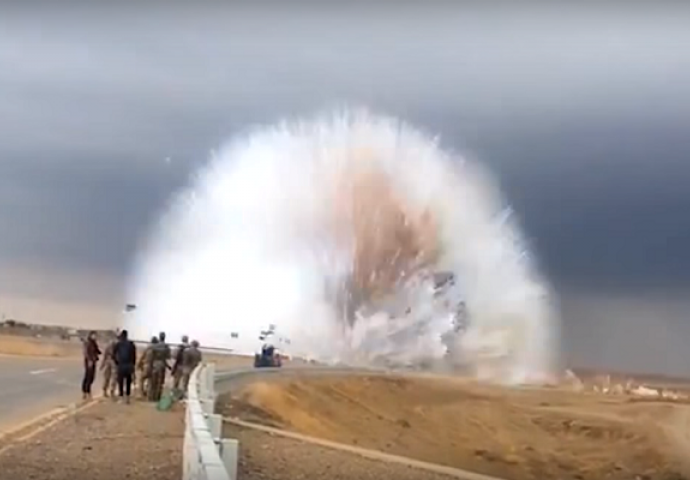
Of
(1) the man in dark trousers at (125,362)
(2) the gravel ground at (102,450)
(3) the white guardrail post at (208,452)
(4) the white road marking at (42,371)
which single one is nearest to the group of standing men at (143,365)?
(1) the man in dark trousers at (125,362)

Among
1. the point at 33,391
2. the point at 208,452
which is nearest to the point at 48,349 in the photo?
the point at 33,391

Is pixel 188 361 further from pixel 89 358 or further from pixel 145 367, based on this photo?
pixel 89 358

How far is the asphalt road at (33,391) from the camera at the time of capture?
24978mm

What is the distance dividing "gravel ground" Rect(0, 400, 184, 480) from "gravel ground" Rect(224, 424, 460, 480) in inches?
41.3

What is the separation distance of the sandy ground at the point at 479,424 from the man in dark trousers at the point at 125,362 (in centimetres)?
215

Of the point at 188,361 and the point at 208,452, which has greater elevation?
the point at 188,361

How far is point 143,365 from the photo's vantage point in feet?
92.2

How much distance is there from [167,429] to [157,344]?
7.19 meters

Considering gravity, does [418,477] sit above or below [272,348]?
below

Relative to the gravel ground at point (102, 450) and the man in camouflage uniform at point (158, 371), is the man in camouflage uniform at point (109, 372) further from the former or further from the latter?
the gravel ground at point (102, 450)

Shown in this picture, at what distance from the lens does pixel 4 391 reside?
31516 millimetres

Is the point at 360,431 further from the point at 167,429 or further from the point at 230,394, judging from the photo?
the point at 167,429

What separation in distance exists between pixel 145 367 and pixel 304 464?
33.7ft

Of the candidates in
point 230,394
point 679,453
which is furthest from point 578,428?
point 230,394
